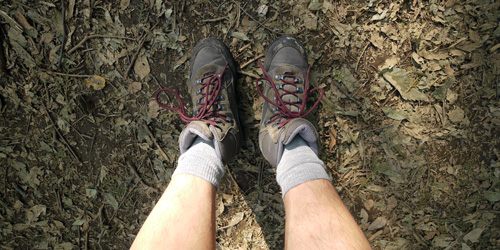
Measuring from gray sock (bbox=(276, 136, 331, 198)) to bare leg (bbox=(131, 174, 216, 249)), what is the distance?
1.56 feet

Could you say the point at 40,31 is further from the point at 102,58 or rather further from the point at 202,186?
the point at 202,186

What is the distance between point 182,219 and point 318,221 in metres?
0.78

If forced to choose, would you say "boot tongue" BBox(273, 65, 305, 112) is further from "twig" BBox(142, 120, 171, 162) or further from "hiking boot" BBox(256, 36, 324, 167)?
"twig" BBox(142, 120, 171, 162)

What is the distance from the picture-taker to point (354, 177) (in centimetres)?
224

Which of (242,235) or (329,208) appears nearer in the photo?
(329,208)

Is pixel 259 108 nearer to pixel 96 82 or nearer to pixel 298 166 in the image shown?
pixel 298 166

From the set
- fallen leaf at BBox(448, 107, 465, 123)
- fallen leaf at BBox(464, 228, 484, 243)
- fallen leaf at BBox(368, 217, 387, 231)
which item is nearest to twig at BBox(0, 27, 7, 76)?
fallen leaf at BBox(368, 217, 387, 231)

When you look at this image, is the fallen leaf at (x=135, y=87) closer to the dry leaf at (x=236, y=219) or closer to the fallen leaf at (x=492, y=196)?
the dry leaf at (x=236, y=219)

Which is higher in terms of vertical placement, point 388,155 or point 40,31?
point 40,31

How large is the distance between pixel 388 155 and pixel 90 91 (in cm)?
269

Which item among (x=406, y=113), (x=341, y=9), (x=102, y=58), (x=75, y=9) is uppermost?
(x=75, y=9)

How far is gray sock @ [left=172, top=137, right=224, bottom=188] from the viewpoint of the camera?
→ 1.65 meters

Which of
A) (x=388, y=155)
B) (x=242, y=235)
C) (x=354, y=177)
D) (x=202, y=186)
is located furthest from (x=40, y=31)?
(x=388, y=155)

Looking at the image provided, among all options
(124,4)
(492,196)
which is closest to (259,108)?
(124,4)
